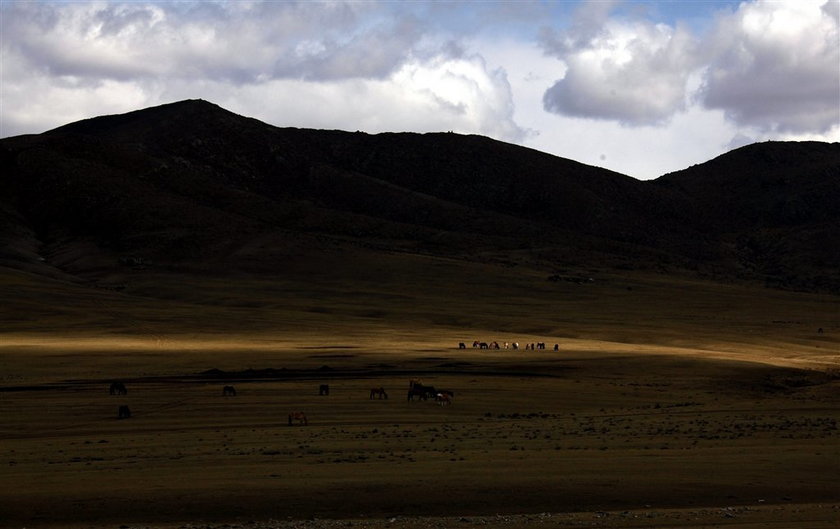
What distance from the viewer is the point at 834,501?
2219 centimetres

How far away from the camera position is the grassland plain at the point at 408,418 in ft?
72.0

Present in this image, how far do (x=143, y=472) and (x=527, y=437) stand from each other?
11700 mm

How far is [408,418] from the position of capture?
3875 centimetres

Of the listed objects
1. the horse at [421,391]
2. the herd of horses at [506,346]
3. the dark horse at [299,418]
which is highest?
the herd of horses at [506,346]

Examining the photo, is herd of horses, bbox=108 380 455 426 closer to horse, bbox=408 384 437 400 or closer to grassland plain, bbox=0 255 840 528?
horse, bbox=408 384 437 400

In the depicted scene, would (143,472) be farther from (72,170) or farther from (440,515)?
(72,170)

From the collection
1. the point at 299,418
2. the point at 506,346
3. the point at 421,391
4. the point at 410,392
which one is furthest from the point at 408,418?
the point at 506,346

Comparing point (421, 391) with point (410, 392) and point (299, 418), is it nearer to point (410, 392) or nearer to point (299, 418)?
point (410, 392)

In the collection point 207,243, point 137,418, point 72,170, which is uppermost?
point 72,170

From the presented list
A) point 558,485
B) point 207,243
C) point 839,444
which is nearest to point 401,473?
point 558,485

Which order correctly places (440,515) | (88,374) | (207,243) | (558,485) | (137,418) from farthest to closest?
(207,243) < (88,374) < (137,418) < (558,485) < (440,515)

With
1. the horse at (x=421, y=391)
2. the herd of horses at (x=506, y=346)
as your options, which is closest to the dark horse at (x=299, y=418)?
the horse at (x=421, y=391)

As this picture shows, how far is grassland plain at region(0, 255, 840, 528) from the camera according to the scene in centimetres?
2195

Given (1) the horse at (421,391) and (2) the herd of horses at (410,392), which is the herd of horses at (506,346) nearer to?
(2) the herd of horses at (410,392)
